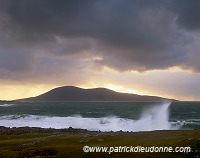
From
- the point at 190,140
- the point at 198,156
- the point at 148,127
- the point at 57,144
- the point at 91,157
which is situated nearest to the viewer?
the point at 198,156

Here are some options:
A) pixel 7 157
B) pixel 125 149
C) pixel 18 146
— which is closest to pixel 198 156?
pixel 125 149

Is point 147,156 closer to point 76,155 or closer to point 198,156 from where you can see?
point 198,156

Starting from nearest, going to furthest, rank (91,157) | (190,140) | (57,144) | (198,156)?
(198,156), (91,157), (190,140), (57,144)

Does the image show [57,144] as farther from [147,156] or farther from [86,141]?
[147,156]

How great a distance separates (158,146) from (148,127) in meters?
55.6

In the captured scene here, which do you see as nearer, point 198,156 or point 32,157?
point 198,156

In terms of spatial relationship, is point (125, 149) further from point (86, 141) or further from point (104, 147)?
point (86, 141)

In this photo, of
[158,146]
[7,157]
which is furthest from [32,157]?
[158,146]

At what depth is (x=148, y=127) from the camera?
80.9m

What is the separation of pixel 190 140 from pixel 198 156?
169 inches

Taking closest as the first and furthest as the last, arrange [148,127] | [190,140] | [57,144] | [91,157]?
[91,157], [190,140], [57,144], [148,127]

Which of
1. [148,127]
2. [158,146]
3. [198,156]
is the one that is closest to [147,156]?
[158,146]

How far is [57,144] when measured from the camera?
33750 mm

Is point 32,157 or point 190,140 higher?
point 190,140
